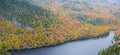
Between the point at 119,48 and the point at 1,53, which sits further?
the point at 1,53

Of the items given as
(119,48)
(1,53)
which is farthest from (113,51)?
(1,53)

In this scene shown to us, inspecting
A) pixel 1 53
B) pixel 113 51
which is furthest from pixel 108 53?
pixel 1 53

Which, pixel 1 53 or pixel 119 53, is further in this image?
pixel 1 53

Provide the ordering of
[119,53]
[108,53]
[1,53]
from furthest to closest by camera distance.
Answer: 1. [1,53]
2. [108,53]
3. [119,53]

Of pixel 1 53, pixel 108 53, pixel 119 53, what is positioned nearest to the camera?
pixel 119 53

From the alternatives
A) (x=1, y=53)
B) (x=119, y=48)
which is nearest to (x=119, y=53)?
(x=119, y=48)

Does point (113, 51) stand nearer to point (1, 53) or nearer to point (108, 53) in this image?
point (108, 53)

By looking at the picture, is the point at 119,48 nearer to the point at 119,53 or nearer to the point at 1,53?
the point at 119,53
